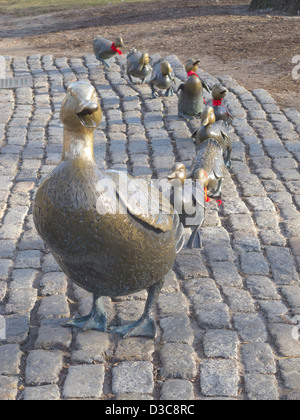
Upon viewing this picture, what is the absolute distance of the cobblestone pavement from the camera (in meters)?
3.68

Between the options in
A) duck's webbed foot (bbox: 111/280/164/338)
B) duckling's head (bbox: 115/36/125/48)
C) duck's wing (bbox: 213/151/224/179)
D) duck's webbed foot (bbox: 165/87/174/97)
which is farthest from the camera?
duckling's head (bbox: 115/36/125/48)

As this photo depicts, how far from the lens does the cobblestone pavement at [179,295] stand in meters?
3.68

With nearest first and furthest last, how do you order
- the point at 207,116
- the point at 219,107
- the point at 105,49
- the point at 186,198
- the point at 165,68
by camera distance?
the point at 186,198, the point at 207,116, the point at 219,107, the point at 165,68, the point at 105,49

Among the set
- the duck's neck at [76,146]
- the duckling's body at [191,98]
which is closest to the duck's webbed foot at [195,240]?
the duck's neck at [76,146]

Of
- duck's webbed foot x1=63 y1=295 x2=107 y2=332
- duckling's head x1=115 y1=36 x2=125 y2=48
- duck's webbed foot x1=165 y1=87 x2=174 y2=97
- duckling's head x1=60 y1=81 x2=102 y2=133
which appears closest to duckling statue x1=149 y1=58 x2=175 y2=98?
duck's webbed foot x1=165 y1=87 x2=174 y2=97

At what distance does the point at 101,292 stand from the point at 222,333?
0.91 m

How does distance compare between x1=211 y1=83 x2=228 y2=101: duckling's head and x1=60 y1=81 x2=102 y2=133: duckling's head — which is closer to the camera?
x1=60 y1=81 x2=102 y2=133: duckling's head

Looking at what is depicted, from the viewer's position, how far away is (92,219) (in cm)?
331

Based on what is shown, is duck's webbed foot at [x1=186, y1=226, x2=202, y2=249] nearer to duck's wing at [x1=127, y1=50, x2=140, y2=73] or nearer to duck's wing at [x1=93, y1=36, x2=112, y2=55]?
duck's wing at [x1=127, y1=50, x2=140, y2=73]

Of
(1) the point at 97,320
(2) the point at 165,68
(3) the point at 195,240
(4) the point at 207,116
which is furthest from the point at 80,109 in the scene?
(2) the point at 165,68

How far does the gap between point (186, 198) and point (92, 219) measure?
5.61 ft

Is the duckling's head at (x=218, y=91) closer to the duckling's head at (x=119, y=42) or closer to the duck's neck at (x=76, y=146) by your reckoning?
the duckling's head at (x=119, y=42)

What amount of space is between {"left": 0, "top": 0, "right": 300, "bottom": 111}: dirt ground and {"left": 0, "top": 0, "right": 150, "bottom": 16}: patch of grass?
0.54m

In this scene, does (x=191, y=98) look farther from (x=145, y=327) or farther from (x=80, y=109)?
(x=80, y=109)
